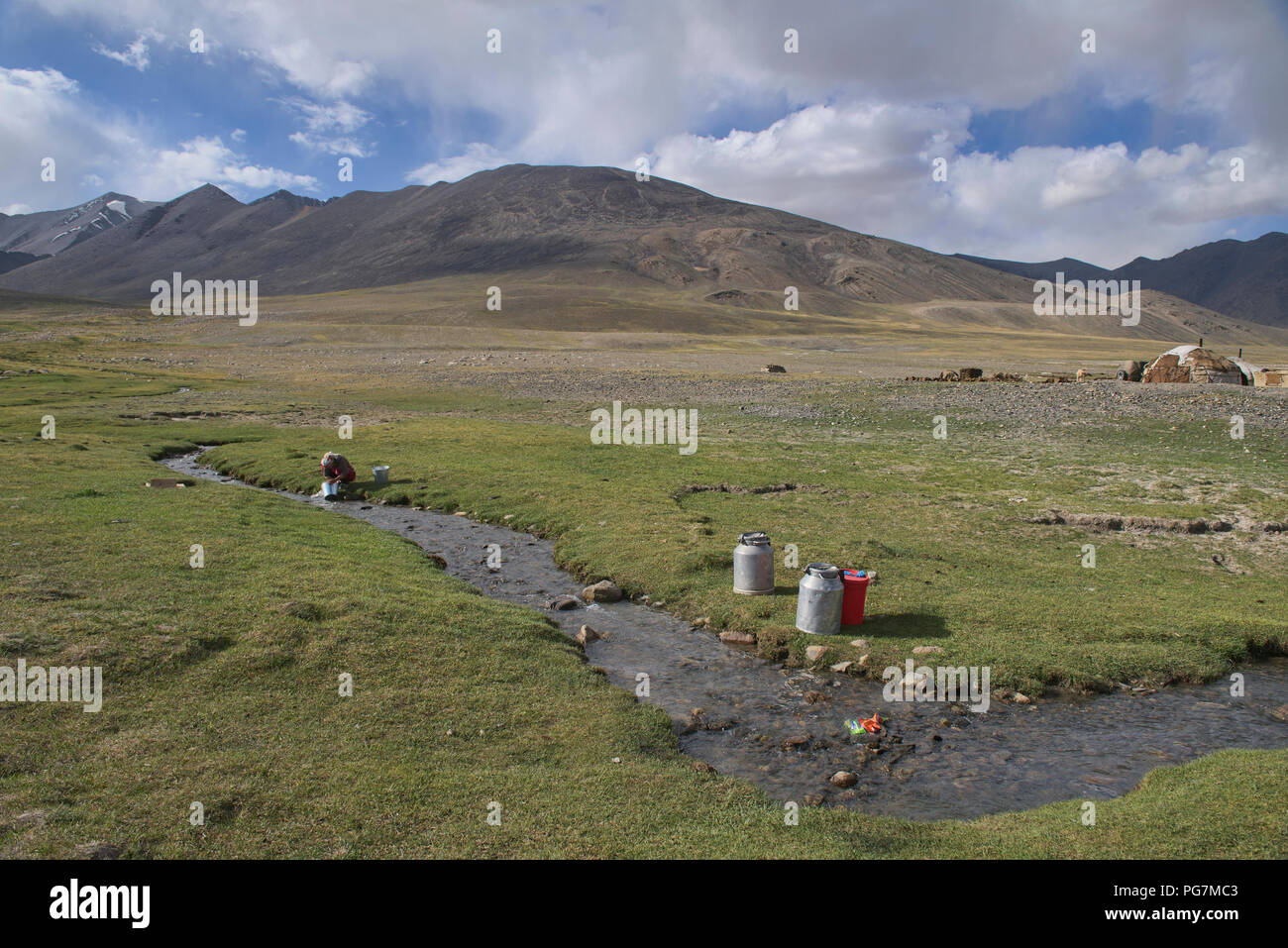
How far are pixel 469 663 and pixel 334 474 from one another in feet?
49.8

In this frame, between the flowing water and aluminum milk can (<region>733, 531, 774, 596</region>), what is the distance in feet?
5.26

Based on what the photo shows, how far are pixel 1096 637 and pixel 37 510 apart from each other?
67.7 ft

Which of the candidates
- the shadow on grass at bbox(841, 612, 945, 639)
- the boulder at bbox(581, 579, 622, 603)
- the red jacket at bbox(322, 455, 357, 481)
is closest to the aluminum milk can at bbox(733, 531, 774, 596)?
the shadow on grass at bbox(841, 612, 945, 639)

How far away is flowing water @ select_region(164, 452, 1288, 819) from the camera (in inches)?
348

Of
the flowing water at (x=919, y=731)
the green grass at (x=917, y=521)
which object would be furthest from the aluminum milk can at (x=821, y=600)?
the flowing water at (x=919, y=731)

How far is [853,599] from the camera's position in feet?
42.9

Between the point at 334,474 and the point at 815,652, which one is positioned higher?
the point at 334,474

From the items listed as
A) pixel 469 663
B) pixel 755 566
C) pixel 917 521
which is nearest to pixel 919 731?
pixel 755 566

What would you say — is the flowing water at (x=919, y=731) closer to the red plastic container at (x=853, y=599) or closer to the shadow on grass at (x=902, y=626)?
the shadow on grass at (x=902, y=626)

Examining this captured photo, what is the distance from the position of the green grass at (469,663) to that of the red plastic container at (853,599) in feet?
0.97

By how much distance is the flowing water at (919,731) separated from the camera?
8844 millimetres

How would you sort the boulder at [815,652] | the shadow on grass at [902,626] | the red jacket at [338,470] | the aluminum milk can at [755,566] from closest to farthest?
the boulder at [815,652]
the shadow on grass at [902,626]
the aluminum milk can at [755,566]
the red jacket at [338,470]

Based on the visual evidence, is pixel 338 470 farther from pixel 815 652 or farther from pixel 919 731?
pixel 919 731
